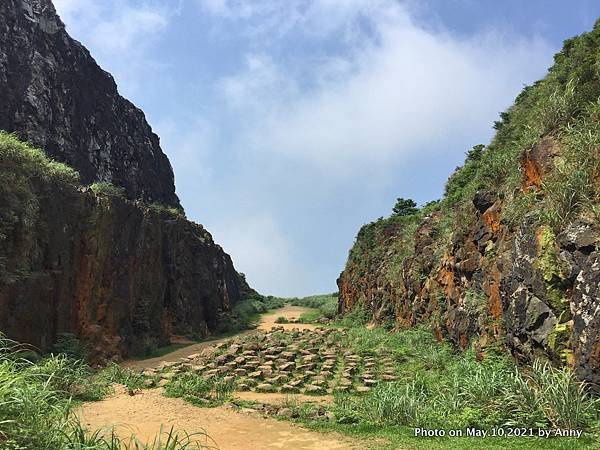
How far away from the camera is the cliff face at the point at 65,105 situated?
34.3 m

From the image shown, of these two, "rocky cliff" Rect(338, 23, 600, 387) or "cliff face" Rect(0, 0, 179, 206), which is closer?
"rocky cliff" Rect(338, 23, 600, 387)

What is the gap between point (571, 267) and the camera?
7.55 m

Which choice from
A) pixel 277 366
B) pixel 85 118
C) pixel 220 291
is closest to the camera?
pixel 277 366

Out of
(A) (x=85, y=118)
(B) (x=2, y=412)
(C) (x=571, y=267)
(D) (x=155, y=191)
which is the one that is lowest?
(B) (x=2, y=412)

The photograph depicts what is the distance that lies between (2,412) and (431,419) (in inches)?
241

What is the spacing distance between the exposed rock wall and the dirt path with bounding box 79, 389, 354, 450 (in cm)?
539

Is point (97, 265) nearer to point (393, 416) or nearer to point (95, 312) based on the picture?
point (95, 312)

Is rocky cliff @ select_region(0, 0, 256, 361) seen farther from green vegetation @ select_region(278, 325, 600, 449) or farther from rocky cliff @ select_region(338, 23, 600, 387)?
rocky cliff @ select_region(338, 23, 600, 387)

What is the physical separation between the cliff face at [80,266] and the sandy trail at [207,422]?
5.01 m

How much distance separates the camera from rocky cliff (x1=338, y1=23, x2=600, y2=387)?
24.3 ft

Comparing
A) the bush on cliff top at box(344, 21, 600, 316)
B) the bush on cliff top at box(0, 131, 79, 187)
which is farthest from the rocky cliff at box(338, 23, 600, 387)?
the bush on cliff top at box(0, 131, 79, 187)

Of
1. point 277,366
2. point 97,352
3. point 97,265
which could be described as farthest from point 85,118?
point 277,366

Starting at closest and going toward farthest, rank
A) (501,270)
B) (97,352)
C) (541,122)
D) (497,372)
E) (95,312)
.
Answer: (497,372) → (501,270) → (541,122) → (97,352) → (95,312)

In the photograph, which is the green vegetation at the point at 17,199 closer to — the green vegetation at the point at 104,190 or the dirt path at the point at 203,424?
the green vegetation at the point at 104,190
